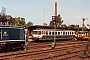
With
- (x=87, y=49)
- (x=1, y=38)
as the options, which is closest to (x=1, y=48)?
(x=1, y=38)

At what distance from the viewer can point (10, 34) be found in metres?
17.1

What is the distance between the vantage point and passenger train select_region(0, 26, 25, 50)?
52.3ft

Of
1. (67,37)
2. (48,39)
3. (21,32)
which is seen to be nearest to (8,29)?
(21,32)

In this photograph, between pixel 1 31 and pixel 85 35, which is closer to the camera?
pixel 1 31

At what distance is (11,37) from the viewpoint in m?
17.2

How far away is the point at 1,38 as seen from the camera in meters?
15.9

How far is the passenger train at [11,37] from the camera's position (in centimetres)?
1593

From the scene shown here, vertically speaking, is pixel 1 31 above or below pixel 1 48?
above

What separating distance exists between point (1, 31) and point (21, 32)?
2604mm

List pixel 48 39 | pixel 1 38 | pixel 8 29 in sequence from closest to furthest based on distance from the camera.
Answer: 1. pixel 1 38
2. pixel 8 29
3. pixel 48 39

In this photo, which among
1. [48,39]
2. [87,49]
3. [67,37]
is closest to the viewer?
[87,49]

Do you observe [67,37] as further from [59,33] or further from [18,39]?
[18,39]

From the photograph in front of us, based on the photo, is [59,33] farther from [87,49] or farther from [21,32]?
[87,49]

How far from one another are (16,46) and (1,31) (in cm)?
230
